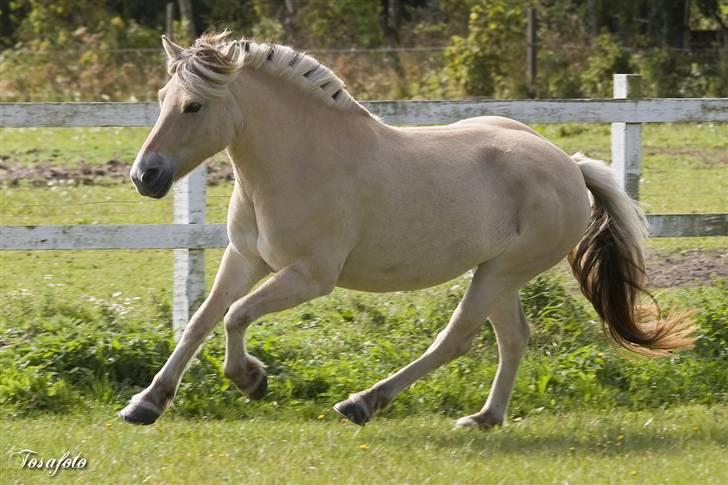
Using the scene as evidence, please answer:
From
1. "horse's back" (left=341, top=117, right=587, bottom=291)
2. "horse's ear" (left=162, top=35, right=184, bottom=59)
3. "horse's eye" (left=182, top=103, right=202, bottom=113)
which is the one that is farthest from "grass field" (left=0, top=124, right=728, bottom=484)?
"horse's ear" (left=162, top=35, right=184, bottom=59)

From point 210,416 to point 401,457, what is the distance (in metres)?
1.43

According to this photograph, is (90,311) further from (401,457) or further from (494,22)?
(494,22)

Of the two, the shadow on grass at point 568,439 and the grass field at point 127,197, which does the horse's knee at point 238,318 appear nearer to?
the shadow on grass at point 568,439

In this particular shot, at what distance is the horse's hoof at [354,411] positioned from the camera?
5.89 m

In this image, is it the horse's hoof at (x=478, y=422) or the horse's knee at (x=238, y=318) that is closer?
the horse's knee at (x=238, y=318)

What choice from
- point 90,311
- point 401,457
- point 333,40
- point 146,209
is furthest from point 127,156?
point 333,40

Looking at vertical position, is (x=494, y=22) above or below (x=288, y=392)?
above

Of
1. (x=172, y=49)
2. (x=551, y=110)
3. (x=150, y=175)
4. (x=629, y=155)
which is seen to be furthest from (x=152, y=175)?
(x=629, y=155)

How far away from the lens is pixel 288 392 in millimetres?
6820

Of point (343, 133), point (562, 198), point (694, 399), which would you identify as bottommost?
point (694, 399)

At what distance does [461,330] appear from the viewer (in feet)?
20.3

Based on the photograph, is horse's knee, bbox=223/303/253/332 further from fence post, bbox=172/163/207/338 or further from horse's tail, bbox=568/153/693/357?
horse's tail, bbox=568/153/693/357

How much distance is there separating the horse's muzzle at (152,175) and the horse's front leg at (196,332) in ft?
2.20

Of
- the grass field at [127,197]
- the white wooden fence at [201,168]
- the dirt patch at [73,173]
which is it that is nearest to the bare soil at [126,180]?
the dirt patch at [73,173]
